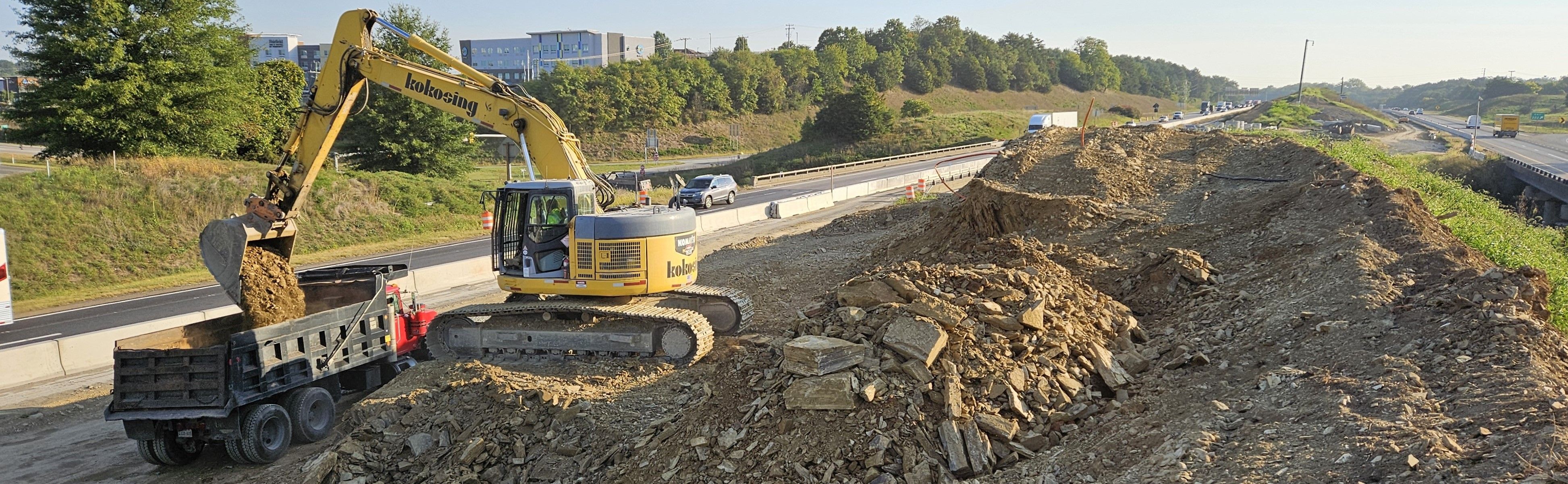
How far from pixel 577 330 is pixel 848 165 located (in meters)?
47.0

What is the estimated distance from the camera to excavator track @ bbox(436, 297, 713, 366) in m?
12.5

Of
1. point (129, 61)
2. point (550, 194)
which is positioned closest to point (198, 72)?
point (129, 61)

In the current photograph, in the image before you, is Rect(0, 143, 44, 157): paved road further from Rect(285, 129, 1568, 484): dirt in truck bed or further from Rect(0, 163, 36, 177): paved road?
Rect(285, 129, 1568, 484): dirt in truck bed

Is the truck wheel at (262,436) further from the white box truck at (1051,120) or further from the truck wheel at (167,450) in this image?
the white box truck at (1051,120)

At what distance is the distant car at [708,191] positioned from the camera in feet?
126

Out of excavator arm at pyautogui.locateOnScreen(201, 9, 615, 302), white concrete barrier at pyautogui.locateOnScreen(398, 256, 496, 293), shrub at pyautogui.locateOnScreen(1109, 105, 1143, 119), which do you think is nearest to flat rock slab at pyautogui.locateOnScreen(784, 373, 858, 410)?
excavator arm at pyautogui.locateOnScreen(201, 9, 615, 302)

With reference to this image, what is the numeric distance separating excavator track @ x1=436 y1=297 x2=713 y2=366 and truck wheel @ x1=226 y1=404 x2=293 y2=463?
9.33 ft

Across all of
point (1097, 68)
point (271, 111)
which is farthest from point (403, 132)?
point (1097, 68)

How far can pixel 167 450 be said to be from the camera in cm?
1033

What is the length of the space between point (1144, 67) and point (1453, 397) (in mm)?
176442

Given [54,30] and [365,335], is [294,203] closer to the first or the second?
[365,335]

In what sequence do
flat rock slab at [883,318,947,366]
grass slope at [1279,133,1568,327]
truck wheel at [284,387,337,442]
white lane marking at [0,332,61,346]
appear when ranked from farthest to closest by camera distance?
1. white lane marking at [0,332,61,346]
2. grass slope at [1279,133,1568,327]
3. truck wheel at [284,387,337,442]
4. flat rock slab at [883,318,947,366]

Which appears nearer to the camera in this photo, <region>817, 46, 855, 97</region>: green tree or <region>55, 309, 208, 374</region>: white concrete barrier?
<region>55, 309, 208, 374</region>: white concrete barrier

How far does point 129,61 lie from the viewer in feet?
95.5
